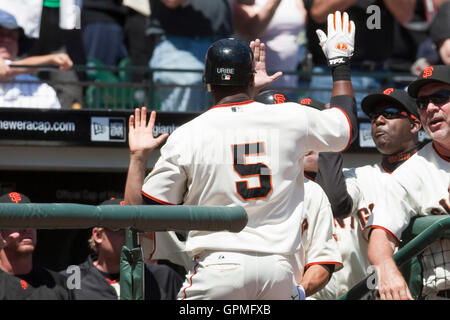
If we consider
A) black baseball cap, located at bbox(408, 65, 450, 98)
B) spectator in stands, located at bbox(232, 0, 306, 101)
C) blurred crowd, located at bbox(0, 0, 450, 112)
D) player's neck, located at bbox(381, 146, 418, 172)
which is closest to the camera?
black baseball cap, located at bbox(408, 65, 450, 98)

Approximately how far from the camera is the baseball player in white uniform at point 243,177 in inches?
131

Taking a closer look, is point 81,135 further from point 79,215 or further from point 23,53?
point 79,215

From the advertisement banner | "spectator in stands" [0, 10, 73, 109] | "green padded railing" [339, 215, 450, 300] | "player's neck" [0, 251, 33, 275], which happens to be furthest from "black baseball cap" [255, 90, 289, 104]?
"spectator in stands" [0, 10, 73, 109]

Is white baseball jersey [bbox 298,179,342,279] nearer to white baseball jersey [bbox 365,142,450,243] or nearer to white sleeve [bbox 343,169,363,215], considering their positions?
white baseball jersey [bbox 365,142,450,243]

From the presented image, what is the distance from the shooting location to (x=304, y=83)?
692 cm

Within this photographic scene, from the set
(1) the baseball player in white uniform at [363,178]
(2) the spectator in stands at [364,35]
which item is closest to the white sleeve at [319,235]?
(1) the baseball player in white uniform at [363,178]

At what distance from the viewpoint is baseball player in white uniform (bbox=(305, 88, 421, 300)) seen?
4621mm

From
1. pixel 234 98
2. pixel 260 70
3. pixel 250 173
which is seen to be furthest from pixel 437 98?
pixel 250 173

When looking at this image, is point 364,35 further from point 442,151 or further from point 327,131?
point 327,131

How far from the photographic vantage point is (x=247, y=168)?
3.37m

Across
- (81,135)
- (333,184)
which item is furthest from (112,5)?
(333,184)

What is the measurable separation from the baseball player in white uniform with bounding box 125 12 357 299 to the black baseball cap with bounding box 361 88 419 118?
164cm

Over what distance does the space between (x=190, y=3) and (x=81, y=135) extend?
1.34 meters
